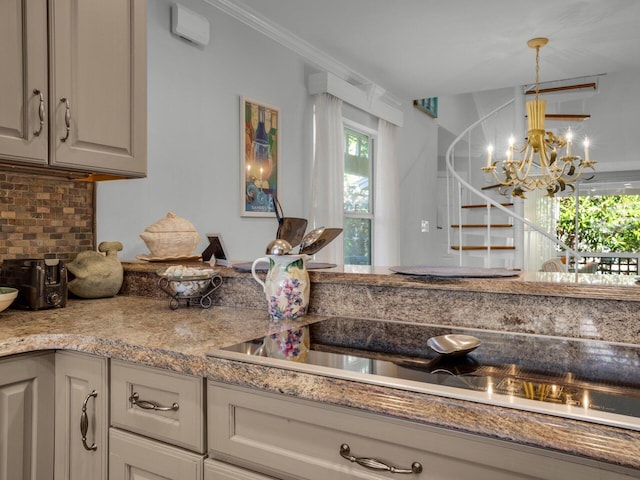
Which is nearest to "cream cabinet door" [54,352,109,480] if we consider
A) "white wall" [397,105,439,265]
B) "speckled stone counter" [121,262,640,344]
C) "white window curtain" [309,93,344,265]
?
"speckled stone counter" [121,262,640,344]

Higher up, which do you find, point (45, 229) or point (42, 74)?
point (42, 74)

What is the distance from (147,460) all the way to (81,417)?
24cm

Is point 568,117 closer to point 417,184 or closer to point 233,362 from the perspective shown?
point 417,184

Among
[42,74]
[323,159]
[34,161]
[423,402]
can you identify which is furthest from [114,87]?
[323,159]

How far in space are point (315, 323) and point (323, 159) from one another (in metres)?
2.49

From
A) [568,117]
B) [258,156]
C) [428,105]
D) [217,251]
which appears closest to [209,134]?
[258,156]

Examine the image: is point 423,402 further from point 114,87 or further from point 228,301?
point 114,87

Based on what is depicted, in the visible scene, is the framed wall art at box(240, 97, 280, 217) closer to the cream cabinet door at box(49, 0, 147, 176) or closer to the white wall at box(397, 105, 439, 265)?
the cream cabinet door at box(49, 0, 147, 176)

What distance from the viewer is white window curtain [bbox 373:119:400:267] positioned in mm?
4656

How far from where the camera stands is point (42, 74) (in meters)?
1.56

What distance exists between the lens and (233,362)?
3.24 ft

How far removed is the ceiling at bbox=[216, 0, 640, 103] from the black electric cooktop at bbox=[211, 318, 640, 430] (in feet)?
7.96

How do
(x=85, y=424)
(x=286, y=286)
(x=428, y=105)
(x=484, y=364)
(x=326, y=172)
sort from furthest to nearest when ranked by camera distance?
(x=428, y=105) → (x=326, y=172) → (x=286, y=286) → (x=85, y=424) → (x=484, y=364)

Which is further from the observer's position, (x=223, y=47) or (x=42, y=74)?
(x=223, y=47)
